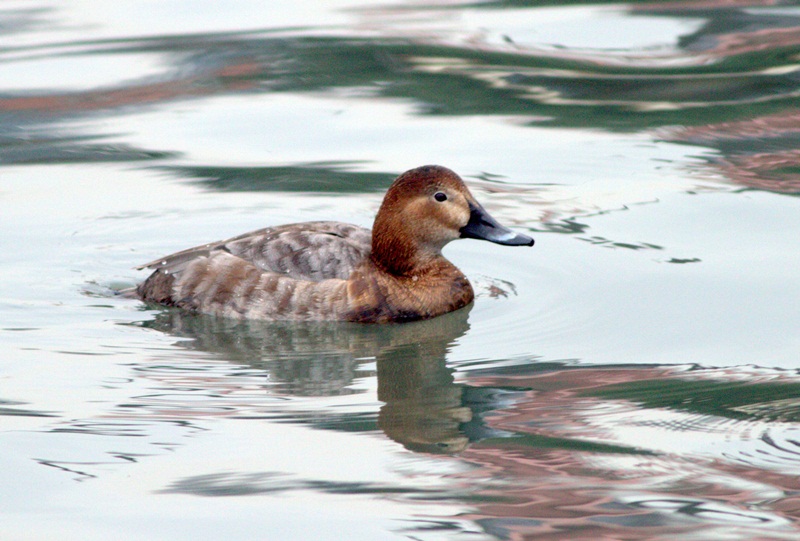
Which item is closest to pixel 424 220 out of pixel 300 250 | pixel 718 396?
pixel 300 250

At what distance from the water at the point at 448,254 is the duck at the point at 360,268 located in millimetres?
159

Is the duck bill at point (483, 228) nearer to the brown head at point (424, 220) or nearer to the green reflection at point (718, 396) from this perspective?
the brown head at point (424, 220)

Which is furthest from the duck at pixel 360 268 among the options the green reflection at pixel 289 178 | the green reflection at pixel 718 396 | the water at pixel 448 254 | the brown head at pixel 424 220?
the green reflection at pixel 289 178

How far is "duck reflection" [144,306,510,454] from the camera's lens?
17.7 feet

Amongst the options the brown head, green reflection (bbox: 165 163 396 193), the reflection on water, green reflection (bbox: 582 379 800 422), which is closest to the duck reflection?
the reflection on water

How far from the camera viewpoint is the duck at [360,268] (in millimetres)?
Result: 7062

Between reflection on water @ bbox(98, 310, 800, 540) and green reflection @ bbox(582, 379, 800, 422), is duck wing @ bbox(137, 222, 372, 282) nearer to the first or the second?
reflection on water @ bbox(98, 310, 800, 540)

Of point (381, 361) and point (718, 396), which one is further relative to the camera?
point (381, 361)

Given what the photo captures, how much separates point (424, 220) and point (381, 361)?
1.06 metres

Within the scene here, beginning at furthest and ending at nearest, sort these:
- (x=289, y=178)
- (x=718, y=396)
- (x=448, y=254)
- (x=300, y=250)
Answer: (x=289, y=178) < (x=448, y=254) < (x=300, y=250) < (x=718, y=396)

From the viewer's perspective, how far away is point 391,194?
7.16 meters

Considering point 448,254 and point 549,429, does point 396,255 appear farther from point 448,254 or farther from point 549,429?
point 549,429

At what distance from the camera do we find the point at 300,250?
281 inches

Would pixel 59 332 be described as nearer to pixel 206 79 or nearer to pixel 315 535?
pixel 315 535
